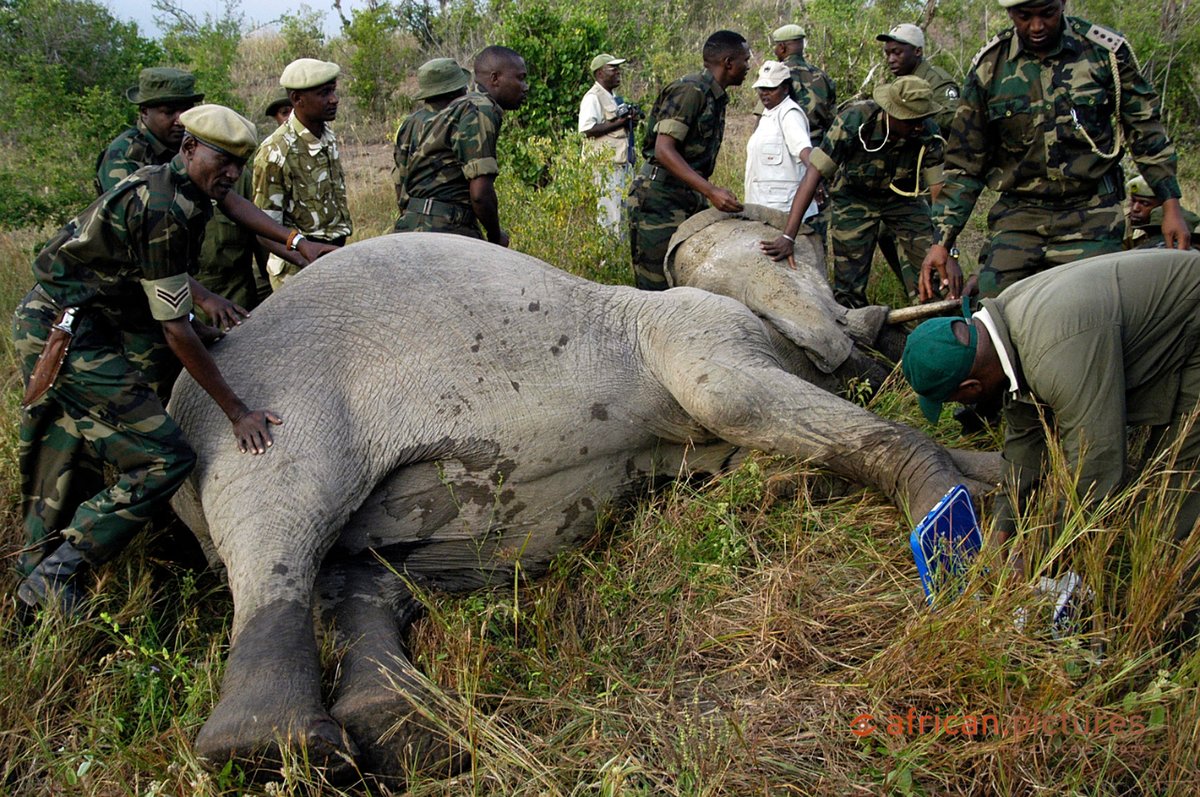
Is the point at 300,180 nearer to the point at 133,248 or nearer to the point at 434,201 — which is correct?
the point at 434,201

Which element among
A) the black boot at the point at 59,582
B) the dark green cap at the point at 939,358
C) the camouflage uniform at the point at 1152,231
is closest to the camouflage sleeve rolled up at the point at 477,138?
the black boot at the point at 59,582

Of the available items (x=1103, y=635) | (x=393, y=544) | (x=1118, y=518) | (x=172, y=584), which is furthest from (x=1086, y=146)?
(x=172, y=584)

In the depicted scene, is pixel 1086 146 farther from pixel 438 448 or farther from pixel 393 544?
pixel 393 544

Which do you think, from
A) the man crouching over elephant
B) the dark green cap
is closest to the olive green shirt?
the dark green cap

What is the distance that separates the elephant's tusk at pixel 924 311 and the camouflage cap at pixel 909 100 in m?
1.52

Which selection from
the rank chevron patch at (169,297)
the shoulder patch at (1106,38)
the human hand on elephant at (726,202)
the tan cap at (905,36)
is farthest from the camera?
the tan cap at (905,36)

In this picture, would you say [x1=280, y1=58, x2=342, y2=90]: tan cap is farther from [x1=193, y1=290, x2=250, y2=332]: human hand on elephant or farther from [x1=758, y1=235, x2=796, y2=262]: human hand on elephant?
[x1=758, y1=235, x2=796, y2=262]: human hand on elephant

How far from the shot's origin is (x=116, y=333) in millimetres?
3723

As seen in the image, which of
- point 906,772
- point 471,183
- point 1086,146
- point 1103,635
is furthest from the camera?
point 471,183

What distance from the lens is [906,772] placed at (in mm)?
2436

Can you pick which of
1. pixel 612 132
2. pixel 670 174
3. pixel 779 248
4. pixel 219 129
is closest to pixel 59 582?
pixel 219 129

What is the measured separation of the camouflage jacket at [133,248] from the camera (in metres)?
3.38

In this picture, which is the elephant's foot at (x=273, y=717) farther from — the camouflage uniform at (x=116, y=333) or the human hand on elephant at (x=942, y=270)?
the human hand on elephant at (x=942, y=270)

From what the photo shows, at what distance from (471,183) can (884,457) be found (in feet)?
9.54
